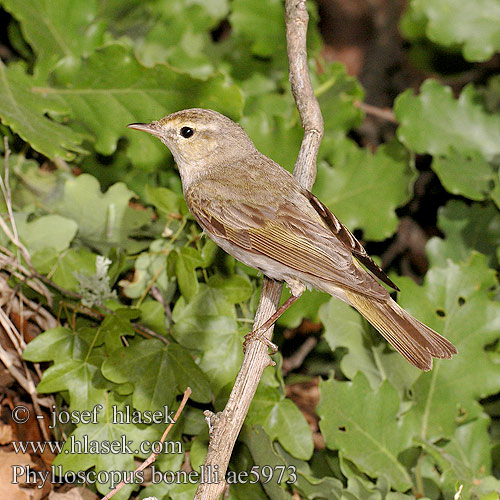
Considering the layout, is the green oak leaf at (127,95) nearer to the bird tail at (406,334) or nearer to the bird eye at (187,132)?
the bird eye at (187,132)

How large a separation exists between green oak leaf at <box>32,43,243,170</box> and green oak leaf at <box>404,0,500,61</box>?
1.28 m

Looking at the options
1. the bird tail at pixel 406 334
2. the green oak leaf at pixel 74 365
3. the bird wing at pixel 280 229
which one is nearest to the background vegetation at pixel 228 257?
the green oak leaf at pixel 74 365

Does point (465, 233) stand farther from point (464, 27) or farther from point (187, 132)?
point (187, 132)

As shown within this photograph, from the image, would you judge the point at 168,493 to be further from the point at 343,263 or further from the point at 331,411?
the point at 343,263

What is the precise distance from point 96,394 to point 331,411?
92cm

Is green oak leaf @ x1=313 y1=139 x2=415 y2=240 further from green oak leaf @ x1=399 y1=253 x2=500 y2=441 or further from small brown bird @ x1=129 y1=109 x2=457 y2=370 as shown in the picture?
small brown bird @ x1=129 y1=109 x2=457 y2=370

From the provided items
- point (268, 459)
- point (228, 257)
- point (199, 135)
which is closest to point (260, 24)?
point (199, 135)

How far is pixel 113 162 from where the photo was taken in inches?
144

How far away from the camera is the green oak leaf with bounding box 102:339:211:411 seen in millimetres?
2619

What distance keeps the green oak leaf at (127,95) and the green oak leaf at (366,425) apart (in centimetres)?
140

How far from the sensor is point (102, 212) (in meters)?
3.23

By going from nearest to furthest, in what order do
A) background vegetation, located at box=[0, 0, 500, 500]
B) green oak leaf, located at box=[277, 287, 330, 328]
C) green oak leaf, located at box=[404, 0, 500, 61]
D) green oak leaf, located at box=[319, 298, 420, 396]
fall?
background vegetation, located at box=[0, 0, 500, 500] → green oak leaf, located at box=[319, 298, 420, 396] → green oak leaf, located at box=[277, 287, 330, 328] → green oak leaf, located at box=[404, 0, 500, 61]

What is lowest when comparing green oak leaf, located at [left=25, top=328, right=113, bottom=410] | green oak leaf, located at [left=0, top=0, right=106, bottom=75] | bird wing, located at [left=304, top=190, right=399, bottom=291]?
green oak leaf, located at [left=25, top=328, right=113, bottom=410]

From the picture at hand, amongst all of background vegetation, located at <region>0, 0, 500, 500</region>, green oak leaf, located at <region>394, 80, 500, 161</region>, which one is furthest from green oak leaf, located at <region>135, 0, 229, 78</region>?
green oak leaf, located at <region>394, 80, 500, 161</region>
